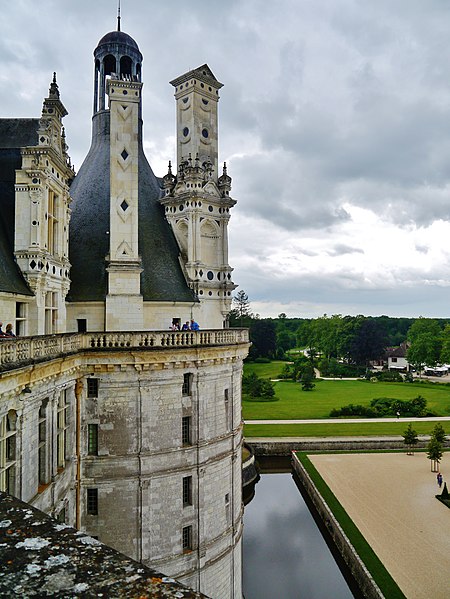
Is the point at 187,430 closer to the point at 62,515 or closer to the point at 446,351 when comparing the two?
the point at 62,515

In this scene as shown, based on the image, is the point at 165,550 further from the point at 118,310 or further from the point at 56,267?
the point at 56,267

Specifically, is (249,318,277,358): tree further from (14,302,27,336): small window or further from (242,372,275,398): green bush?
(14,302,27,336): small window

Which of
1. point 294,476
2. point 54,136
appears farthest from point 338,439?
point 54,136

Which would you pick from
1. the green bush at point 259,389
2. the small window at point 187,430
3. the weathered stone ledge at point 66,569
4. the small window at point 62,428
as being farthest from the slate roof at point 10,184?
the green bush at point 259,389

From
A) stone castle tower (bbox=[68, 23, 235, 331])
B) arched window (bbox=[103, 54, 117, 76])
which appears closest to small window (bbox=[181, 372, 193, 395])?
stone castle tower (bbox=[68, 23, 235, 331])

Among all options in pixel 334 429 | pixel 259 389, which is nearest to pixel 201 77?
pixel 334 429

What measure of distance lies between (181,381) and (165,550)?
23.6ft

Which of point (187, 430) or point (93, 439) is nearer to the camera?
point (93, 439)

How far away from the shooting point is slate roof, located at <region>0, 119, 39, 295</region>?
62.9 feet

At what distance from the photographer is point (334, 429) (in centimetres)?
5309

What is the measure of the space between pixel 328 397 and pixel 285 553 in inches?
1790

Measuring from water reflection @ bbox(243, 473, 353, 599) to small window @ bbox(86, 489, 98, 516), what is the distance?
38.7 ft

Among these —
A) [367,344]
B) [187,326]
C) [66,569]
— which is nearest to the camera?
[66,569]

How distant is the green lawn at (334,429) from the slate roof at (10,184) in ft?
117
